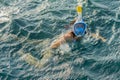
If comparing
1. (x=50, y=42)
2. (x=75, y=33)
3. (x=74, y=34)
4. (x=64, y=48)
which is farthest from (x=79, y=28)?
(x=50, y=42)

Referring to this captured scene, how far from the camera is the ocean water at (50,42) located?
31.4 feet

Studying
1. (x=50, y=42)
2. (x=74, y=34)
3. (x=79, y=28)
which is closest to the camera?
(x=79, y=28)

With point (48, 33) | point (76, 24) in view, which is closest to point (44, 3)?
point (48, 33)

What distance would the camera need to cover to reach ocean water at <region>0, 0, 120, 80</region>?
959 centimetres

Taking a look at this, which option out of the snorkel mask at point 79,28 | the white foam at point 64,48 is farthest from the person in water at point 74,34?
the white foam at point 64,48

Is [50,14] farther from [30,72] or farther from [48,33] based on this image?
[30,72]

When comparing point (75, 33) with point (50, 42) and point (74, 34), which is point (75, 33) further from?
point (50, 42)

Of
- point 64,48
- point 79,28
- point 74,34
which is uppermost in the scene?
point 79,28

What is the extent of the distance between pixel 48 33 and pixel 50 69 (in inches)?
82.1

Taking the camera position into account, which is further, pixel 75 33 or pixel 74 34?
pixel 74 34

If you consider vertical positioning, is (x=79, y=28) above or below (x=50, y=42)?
above

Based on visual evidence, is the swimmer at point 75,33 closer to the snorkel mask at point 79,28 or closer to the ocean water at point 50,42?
the snorkel mask at point 79,28

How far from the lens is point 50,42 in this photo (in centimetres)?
1085

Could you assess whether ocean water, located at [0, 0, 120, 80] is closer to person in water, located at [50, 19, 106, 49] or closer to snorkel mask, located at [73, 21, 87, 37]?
person in water, located at [50, 19, 106, 49]
